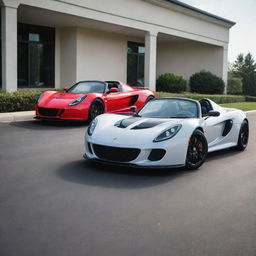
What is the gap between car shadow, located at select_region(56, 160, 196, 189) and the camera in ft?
18.1

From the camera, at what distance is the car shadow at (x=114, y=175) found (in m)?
5.53

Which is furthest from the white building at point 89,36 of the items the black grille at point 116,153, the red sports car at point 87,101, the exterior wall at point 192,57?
the black grille at point 116,153

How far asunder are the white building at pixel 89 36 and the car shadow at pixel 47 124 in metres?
3.90

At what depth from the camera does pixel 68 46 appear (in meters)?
21.5

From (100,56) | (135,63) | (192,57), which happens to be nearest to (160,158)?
(100,56)

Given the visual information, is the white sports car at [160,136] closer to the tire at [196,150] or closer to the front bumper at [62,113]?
the tire at [196,150]

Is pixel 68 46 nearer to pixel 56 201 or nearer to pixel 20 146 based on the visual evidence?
pixel 20 146

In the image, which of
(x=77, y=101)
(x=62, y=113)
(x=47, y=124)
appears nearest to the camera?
(x=62, y=113)

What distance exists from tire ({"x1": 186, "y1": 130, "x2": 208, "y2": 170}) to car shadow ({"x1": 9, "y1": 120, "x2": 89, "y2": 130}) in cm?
517

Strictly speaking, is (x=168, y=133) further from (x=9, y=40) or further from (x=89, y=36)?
(x=89, y=36)

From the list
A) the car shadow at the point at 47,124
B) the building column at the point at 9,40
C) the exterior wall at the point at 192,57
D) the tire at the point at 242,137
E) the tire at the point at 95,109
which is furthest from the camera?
the exterior wall at the point at 192,57

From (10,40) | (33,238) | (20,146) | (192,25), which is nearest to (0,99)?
(10,40)

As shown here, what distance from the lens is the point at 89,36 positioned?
72.2 feet

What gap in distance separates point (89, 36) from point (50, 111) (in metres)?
11.5
